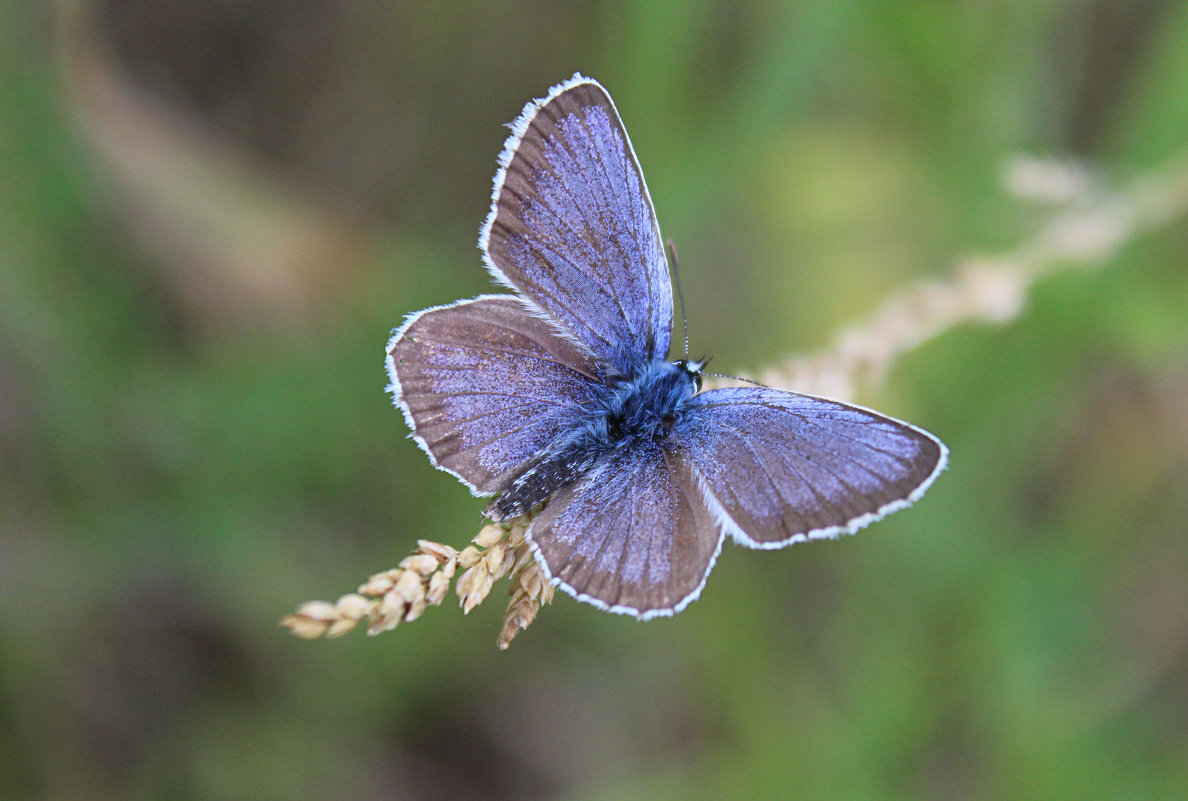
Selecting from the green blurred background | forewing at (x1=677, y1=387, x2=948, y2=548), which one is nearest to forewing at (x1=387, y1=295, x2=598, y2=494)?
forewing at (x1=677, y1=387, x2=948, y2=548)

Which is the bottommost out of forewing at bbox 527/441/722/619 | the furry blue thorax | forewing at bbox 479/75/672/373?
forewing at bbox 527/441/722/619

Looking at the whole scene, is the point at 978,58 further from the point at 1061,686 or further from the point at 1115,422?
the point at 1061,686

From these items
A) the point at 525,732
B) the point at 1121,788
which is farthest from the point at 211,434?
the point at 1121,788

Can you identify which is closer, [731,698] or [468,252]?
[731,698]

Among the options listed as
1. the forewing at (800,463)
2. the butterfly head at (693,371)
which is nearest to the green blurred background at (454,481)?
the butterfly head at (693,371)

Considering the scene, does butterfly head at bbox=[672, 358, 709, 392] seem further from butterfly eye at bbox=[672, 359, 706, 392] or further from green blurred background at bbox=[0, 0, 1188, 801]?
green blurred background at bbox=[0, 0, 1188, 801]
